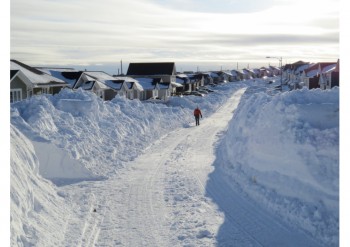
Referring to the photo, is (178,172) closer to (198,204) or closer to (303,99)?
(198,204)

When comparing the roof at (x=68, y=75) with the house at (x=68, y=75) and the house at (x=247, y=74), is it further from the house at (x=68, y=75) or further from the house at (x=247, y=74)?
the house at (x=247, y=74)


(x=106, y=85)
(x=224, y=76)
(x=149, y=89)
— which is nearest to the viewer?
(x=106, y=85)

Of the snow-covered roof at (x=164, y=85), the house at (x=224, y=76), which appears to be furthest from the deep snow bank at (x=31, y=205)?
the house at (x=224, y=76)

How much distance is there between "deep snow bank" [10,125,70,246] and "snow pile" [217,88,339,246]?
4.95m

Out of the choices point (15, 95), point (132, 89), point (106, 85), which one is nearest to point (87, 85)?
point (106, 85)

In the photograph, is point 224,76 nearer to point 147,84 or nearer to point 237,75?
point 237,75

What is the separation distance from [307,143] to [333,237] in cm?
272

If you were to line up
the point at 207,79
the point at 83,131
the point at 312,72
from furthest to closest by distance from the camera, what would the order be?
the point at 207,79
the point at 312,72
the point at 83,131

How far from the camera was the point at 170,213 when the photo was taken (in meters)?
9.39

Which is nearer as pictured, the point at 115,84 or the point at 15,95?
the point at 15,95

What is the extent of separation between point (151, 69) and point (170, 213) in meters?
53.0

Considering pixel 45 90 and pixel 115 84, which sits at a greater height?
pixel 115 84

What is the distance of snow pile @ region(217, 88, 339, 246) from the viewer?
8.29 metres
